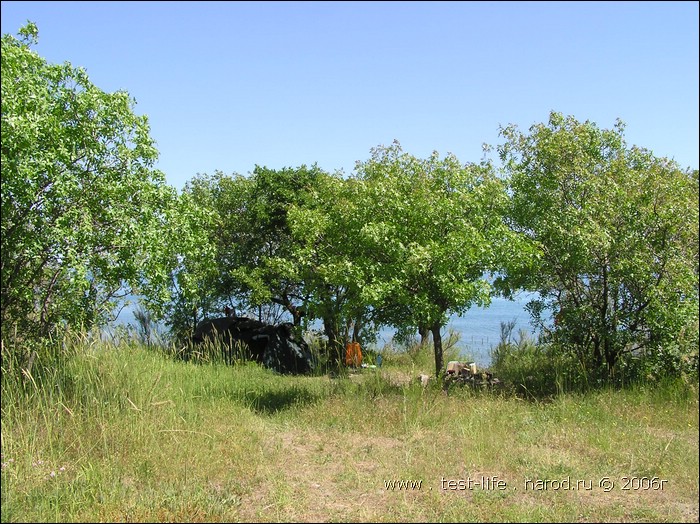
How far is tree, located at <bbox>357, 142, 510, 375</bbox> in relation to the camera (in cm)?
823

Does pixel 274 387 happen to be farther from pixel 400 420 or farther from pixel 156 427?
pixel 156 427

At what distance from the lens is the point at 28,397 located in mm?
6328

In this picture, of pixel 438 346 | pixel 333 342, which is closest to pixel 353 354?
pixel 333 342

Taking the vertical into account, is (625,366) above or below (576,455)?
above

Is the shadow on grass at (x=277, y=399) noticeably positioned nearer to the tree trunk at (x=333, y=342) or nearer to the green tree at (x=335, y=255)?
the green tree at (x=335, y=255)

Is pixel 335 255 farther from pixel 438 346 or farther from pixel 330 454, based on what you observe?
pixel 330 454

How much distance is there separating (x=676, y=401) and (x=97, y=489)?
662 centimetres

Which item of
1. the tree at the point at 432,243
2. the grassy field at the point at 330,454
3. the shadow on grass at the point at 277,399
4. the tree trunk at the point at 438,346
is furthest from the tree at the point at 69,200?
the tree trunk at the point at 438,346

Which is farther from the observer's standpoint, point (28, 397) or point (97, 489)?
point (28, 397)

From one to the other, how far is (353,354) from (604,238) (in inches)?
231

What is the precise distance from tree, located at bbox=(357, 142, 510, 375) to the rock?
4.38 meters

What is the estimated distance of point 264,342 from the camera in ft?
44.0

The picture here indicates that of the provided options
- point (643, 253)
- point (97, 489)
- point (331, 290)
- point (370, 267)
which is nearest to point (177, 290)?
point (331, 290)

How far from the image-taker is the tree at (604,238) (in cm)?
841
